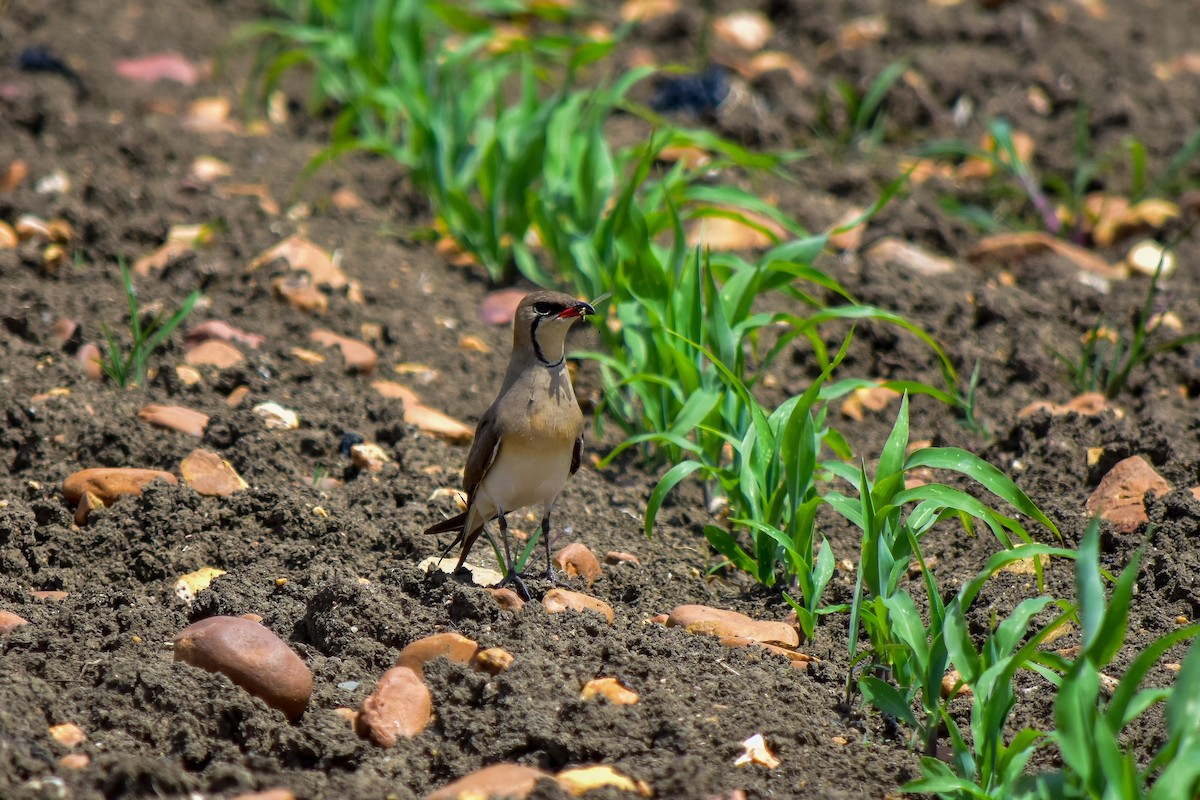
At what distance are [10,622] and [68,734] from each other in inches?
Answer: 23.6

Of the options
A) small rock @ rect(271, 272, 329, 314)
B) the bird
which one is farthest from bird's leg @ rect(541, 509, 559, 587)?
small rock @ rect(271, 272, 329, 314)

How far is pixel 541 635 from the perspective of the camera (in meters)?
3.26

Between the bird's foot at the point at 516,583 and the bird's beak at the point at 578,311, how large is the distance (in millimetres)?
728

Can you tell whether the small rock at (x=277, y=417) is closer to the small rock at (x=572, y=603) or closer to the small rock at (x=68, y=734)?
the small rock at (x=572, y=603)

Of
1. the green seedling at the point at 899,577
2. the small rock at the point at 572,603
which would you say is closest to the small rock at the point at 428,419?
the small rock at the point at 572,603

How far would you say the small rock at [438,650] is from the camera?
3.16 m

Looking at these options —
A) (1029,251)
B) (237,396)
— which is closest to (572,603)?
(237,396)

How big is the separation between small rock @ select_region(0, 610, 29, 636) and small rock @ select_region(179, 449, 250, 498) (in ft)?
2.37

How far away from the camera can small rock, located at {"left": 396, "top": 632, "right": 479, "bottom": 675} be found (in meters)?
3.16

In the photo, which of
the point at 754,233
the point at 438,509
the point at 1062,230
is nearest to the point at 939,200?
the point at 1062,230

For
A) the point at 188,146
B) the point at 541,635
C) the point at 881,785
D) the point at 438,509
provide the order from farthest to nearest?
1. the point at 188,146
2. the point at 438,509
3. the point at 541,635
4. the point at 881,785

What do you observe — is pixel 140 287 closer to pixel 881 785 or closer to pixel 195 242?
pixel 195 242

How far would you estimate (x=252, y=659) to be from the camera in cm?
303

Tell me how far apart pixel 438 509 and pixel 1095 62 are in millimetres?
5075
